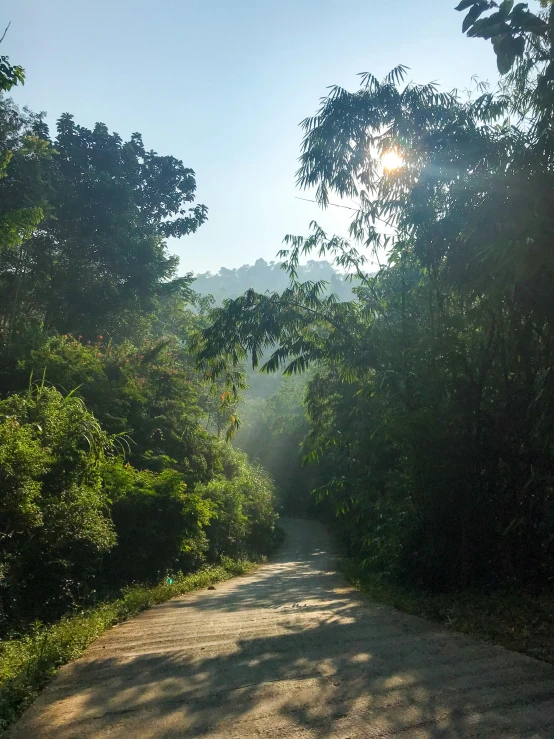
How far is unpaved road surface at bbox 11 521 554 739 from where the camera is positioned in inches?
125

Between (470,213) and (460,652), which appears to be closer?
(460,652)

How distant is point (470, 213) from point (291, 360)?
528 cm

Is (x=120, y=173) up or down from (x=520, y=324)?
up

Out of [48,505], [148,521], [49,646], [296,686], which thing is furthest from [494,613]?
[148,521]

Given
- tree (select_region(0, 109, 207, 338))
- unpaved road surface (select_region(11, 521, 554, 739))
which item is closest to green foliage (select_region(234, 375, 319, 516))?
tree (select_region(0, 109, 207, 338))

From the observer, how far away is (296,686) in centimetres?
375

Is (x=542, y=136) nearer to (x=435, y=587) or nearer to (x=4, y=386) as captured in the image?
(x=435, y=587)

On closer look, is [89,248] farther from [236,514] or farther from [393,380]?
[393,380]

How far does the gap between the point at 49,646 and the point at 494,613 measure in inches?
174

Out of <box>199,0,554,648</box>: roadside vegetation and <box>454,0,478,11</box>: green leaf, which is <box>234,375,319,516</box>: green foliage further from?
<box>454,0,478,11</box>: green leaf

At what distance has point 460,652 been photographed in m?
4.64

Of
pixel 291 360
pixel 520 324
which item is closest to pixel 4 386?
pixel 291 360

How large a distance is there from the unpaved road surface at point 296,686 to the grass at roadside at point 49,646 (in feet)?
0.45

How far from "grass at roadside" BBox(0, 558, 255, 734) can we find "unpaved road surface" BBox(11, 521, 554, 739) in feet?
0.45
